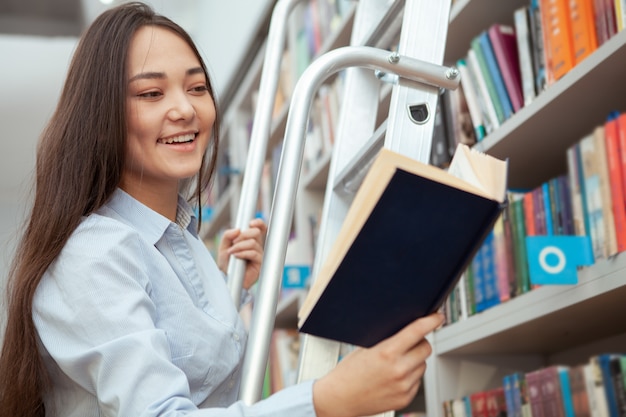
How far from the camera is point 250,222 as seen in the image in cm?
146

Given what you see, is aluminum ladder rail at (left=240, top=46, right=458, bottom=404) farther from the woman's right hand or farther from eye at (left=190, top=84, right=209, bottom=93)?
eye at (left=190, top=84, right=209, bottom=93)

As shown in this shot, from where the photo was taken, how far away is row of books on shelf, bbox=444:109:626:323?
135 cm

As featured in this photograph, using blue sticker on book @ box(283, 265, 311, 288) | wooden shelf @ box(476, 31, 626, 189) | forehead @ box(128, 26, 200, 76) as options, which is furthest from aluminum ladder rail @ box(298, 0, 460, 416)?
blue sticker on book @ box(283, 265, 311, 288)

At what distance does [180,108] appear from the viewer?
3.62 ft

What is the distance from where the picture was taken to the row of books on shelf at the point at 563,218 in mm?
1350

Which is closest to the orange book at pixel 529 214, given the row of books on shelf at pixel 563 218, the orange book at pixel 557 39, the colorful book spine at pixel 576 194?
the row of books on shelf at pixel 563 218

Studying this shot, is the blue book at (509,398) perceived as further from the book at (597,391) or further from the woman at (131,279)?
the woman at (131,279)

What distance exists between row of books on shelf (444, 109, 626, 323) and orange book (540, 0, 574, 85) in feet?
0.42

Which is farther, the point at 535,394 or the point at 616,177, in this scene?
the point at 535,394

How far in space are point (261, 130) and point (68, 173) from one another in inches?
16.7

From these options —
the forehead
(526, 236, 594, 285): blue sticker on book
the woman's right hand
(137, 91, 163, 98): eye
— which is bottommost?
the woman's right hand

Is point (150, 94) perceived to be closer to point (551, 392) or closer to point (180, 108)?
point (180, 108)

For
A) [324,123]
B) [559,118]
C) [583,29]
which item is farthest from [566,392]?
[324,123]

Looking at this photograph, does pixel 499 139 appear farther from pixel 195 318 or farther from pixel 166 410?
pixel 166 410
